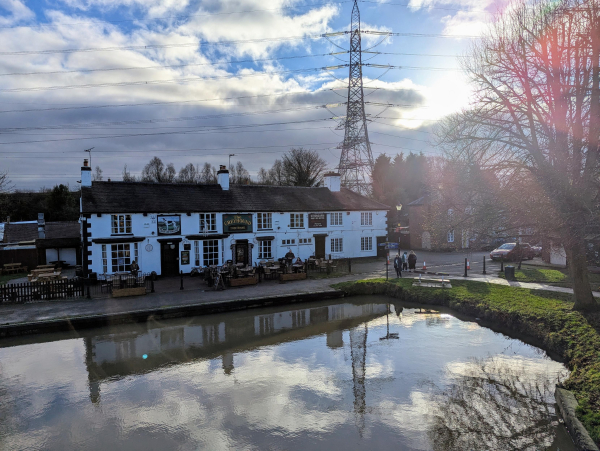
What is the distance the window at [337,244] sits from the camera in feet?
97.5

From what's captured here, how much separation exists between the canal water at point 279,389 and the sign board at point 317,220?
1431 cm

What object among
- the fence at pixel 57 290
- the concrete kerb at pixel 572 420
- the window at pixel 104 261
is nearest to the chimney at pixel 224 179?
the window at pixel 104 261

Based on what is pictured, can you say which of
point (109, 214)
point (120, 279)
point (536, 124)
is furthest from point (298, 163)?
point (536, 124)

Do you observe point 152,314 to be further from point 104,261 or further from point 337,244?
point 337,244

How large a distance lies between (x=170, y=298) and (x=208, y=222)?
8.12 metres

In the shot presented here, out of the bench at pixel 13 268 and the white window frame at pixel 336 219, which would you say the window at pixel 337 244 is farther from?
the bench at pixel 13 268

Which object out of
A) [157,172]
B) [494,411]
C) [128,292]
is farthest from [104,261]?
[157,172]

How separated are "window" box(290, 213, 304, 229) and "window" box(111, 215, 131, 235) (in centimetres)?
1070

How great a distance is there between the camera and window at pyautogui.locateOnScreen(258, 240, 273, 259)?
86.7ft

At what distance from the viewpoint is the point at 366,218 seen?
31.2m

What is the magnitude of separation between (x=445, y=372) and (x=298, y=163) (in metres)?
49.5

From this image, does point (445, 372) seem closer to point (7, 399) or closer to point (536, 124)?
point (536, 124)

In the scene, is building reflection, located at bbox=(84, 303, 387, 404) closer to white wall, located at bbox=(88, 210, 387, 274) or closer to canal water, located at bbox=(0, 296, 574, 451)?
canal water, located at bbox=(0, 296, 574, 451)

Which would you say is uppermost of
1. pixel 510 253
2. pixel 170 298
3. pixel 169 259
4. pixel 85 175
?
pixel 85 175
